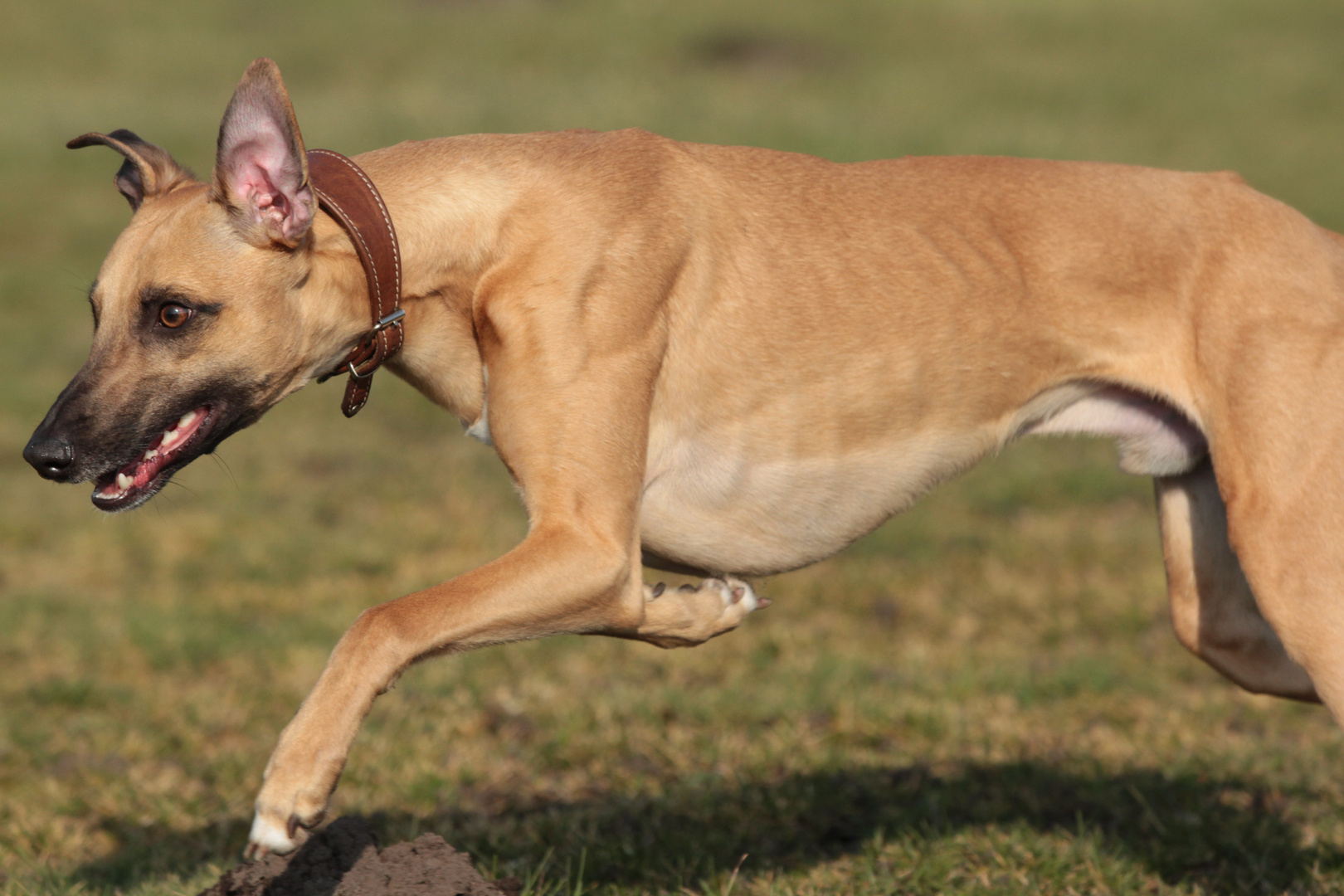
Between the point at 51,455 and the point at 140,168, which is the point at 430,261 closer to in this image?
the point at 140,168

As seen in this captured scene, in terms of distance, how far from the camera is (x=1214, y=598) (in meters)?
4.84

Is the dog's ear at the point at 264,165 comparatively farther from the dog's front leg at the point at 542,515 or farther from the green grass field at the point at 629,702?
the green grass field at the point at 629,702

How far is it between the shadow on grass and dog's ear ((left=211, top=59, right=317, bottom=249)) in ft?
6.94

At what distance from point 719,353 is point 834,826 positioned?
6.21 feet

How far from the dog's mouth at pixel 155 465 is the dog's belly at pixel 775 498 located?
125 centimetres

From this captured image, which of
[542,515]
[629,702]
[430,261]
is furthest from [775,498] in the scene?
[629,702]

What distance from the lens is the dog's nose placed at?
3562mm

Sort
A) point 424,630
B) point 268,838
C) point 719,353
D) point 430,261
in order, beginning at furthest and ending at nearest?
point 719,353, point 430,261, point 424,630, point 268,838

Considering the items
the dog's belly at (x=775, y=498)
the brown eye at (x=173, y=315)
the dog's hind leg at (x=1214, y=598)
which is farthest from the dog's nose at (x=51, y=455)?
the dog's hind leg at (x=1214, y=598)

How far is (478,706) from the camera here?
255 inches

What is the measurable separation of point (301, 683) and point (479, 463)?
4341mm

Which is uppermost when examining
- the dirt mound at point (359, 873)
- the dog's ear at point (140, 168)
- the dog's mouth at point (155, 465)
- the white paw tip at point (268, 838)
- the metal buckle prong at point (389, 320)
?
the dog's ear at point (140, 168)

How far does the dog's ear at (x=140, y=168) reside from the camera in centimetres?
406

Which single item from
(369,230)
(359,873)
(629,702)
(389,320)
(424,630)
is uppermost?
(369,230)
